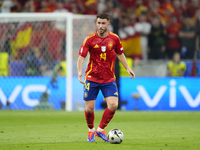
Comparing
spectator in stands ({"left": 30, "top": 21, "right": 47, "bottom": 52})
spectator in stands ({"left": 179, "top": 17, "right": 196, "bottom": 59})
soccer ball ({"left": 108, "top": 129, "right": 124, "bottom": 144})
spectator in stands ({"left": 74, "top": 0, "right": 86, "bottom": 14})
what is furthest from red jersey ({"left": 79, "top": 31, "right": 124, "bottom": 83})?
spectator in stands ({"left": 74, "top": 0, "right": 86, "bottom": 14})

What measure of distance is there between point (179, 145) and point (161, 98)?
7.51 m

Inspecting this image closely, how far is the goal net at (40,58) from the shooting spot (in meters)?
13.4

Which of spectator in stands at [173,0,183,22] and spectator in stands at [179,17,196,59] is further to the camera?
spectator in stands at [173,0,183,22]

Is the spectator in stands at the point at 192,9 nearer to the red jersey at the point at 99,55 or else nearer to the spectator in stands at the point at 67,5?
the spectator in stands at the point at 67,5

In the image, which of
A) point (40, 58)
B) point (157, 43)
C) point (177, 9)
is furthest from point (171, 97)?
point (177, 9)

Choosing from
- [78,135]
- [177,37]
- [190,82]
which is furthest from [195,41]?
[78,135]

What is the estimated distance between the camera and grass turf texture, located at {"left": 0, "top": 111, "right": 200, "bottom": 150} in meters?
5.99

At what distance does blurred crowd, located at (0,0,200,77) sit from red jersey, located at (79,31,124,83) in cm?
706

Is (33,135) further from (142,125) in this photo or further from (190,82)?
(190,82)

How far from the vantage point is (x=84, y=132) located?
26.3 ft

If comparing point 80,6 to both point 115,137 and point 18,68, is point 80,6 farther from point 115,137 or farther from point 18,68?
point 115,137

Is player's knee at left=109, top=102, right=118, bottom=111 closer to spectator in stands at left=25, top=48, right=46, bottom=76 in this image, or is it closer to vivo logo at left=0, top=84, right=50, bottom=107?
vivo logo at left=0, top=84, right=50, bottom=107

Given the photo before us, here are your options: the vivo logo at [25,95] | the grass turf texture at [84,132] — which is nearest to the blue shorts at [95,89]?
the grass turf texture at [84,132]

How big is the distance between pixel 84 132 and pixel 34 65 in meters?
6.44
